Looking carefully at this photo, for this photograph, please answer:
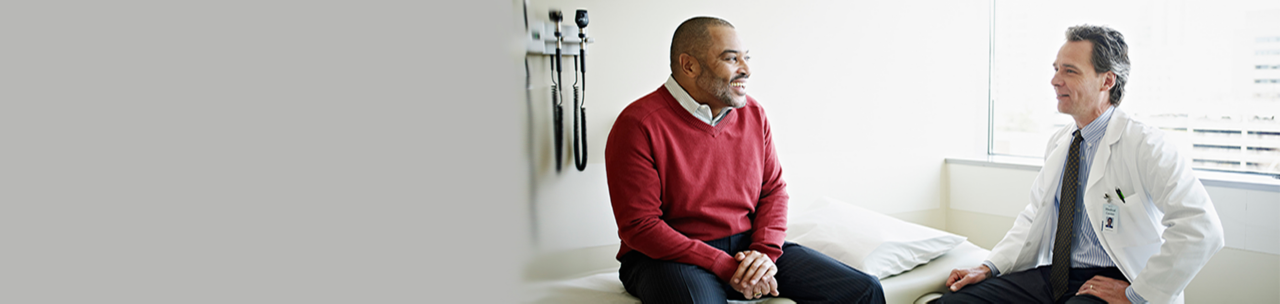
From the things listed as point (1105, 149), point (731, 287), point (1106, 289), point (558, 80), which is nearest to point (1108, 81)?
point (1105, 149)

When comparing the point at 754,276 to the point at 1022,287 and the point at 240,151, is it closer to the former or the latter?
the point at 1022,287

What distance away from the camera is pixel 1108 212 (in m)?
1.61

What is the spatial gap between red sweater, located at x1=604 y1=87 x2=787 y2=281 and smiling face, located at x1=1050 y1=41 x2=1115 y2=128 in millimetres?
789

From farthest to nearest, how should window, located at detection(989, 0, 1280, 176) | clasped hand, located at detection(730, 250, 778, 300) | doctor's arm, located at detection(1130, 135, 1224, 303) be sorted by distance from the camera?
window, located at detection(989, 0, 1280, 176)
clasped hand, located at detection(730, 250, 778, 300)
doctor's arm, located at detection(1130, 135, 1224, 303)

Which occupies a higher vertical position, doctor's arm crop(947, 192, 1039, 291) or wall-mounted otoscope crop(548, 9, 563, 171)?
wall-mounted otoscope crop(548, 9, 563, 171)

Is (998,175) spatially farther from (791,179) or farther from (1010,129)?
(791,179)

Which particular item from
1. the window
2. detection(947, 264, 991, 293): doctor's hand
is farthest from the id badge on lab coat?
the window

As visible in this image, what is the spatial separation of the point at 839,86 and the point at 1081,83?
1.03 metres

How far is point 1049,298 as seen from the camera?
1.71 m

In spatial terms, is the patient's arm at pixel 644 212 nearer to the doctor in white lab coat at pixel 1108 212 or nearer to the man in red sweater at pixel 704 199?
the man in red sweater at pixel 704 199

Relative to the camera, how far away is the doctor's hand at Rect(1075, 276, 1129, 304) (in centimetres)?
154

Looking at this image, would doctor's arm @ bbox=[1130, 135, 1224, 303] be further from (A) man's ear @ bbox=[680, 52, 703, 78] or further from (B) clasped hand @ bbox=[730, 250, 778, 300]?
(A) man's ear @ bbox=[680, 52, 703, 78]

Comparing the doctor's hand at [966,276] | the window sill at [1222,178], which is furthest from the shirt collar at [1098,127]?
the window sill at [1222,178]

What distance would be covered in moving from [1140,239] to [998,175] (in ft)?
3.72
